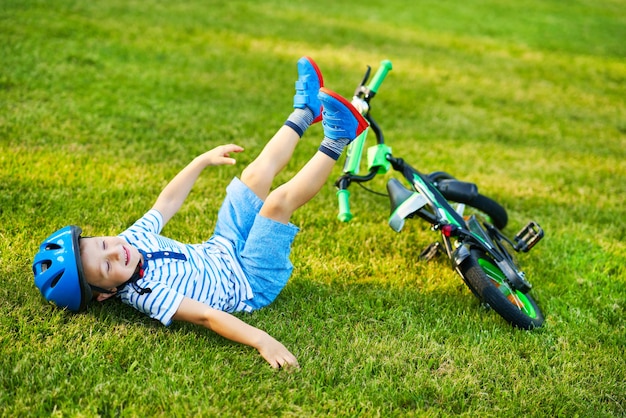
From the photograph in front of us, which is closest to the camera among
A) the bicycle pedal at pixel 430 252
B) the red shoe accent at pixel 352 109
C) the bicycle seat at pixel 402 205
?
the red shoe accent at pixel 352 109

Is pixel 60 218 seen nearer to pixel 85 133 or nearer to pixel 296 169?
pixel 85 133

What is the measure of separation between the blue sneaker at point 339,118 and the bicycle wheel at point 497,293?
98 cm

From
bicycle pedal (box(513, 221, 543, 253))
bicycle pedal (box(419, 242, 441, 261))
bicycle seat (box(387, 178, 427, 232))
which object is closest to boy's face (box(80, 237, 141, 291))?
bicycle seat (box(387, 178, 427, 232))

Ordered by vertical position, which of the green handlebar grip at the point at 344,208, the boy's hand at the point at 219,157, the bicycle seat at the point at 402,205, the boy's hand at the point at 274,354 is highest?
the boy's hand at the point at 219,157

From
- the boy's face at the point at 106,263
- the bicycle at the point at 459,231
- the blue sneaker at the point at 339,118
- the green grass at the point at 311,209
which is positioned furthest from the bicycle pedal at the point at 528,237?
the boy's face at the point at 106,263

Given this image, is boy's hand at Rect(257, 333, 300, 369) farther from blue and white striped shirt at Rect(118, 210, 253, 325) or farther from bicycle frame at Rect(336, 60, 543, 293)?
bicycle frame at Rect(336, 60, 543, 293)

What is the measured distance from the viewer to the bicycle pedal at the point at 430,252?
3.94 m

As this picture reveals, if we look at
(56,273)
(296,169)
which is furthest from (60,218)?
(296,169)

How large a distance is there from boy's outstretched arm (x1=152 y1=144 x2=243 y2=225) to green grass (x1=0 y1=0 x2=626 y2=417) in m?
0.47

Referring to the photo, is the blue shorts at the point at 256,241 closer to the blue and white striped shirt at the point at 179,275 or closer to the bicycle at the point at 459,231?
the blue and white striped shirt at the point at 179,275

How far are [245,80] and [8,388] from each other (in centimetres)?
512

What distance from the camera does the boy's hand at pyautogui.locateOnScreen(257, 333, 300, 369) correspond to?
2.85 metres

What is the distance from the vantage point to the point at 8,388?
2568 millimetres

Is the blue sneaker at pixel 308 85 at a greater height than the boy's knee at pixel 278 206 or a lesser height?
greater
